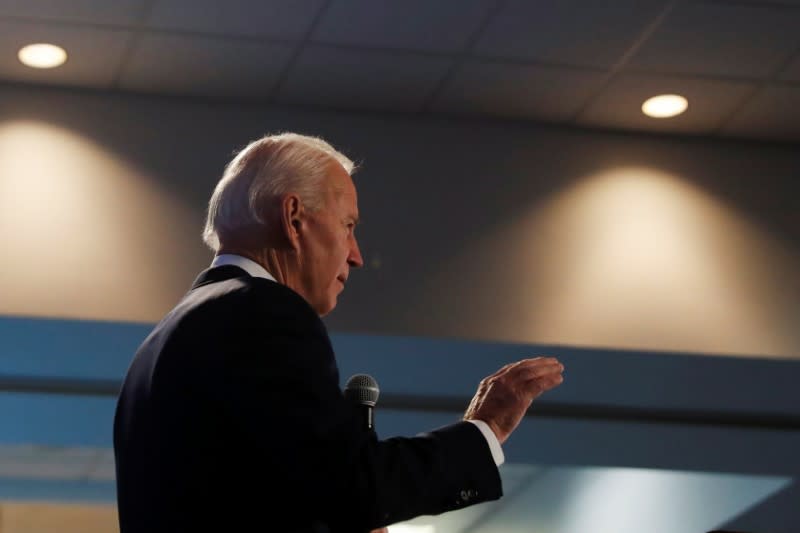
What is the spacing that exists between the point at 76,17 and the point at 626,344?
7.50ft

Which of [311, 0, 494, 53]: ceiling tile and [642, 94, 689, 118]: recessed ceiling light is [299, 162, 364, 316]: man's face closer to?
[311, 0, 494, 53]: ceiling tile

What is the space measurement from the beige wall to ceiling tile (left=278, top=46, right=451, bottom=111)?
0.09m

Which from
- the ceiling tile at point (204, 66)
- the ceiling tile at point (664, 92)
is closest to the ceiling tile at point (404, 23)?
the ceiling tile at point (204, 66)

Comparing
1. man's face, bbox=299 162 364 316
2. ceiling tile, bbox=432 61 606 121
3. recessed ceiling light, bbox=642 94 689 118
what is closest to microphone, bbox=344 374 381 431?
man's face, bbox=299 162 364 316

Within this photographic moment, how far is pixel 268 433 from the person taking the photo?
1.54 m

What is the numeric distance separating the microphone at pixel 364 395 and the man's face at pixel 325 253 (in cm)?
10

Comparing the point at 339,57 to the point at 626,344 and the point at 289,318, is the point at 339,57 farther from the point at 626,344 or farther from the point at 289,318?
the point at 289,318

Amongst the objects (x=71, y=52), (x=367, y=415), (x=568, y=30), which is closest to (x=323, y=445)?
(x=367, y=415)

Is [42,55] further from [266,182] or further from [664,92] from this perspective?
[266,182]

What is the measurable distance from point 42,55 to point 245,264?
332cm

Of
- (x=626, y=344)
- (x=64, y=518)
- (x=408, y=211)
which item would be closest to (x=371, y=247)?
(x=408, y=211)

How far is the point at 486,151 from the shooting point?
5453mm

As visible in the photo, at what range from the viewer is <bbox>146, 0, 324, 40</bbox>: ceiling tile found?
4.55 m

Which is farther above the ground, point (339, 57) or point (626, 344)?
point (339, 57)
